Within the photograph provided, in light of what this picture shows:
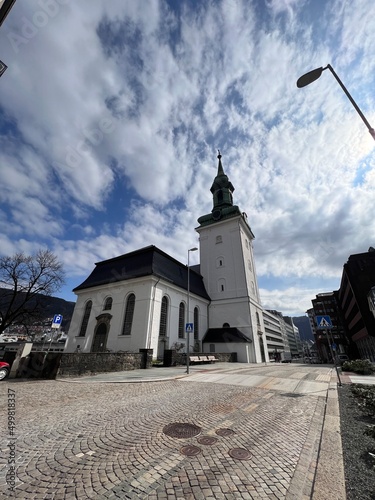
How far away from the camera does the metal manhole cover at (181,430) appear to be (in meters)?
4.08

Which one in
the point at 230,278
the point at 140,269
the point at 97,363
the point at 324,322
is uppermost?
the point at 230,278

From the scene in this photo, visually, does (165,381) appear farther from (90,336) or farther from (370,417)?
(90,336)

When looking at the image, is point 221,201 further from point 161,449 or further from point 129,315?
point 161,449

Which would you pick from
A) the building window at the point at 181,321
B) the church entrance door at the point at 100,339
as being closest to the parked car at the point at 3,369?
the church entrance door at the point at 100,339

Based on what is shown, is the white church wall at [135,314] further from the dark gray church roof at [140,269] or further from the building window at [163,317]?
the dark gray church roof at [140,269]

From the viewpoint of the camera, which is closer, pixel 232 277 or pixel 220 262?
pixel 232 277

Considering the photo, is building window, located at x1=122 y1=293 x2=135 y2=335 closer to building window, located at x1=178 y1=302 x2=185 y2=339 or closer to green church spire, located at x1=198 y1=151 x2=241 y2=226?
building window, located at x1=178 y1=302 x2=185 y2=339

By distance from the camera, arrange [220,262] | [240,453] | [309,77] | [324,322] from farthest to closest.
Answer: [220,262] → [324,322] → [309,77] → [240,453]

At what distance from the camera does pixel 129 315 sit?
78.2 ft

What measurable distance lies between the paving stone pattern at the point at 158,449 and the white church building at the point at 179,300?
1119 centimetres

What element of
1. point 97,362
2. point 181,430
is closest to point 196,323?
point 97,362

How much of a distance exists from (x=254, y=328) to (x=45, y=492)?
31.0 metres

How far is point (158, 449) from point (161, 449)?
0.16 ft

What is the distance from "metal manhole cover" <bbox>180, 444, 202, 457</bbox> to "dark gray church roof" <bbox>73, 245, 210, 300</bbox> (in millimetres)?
19785
